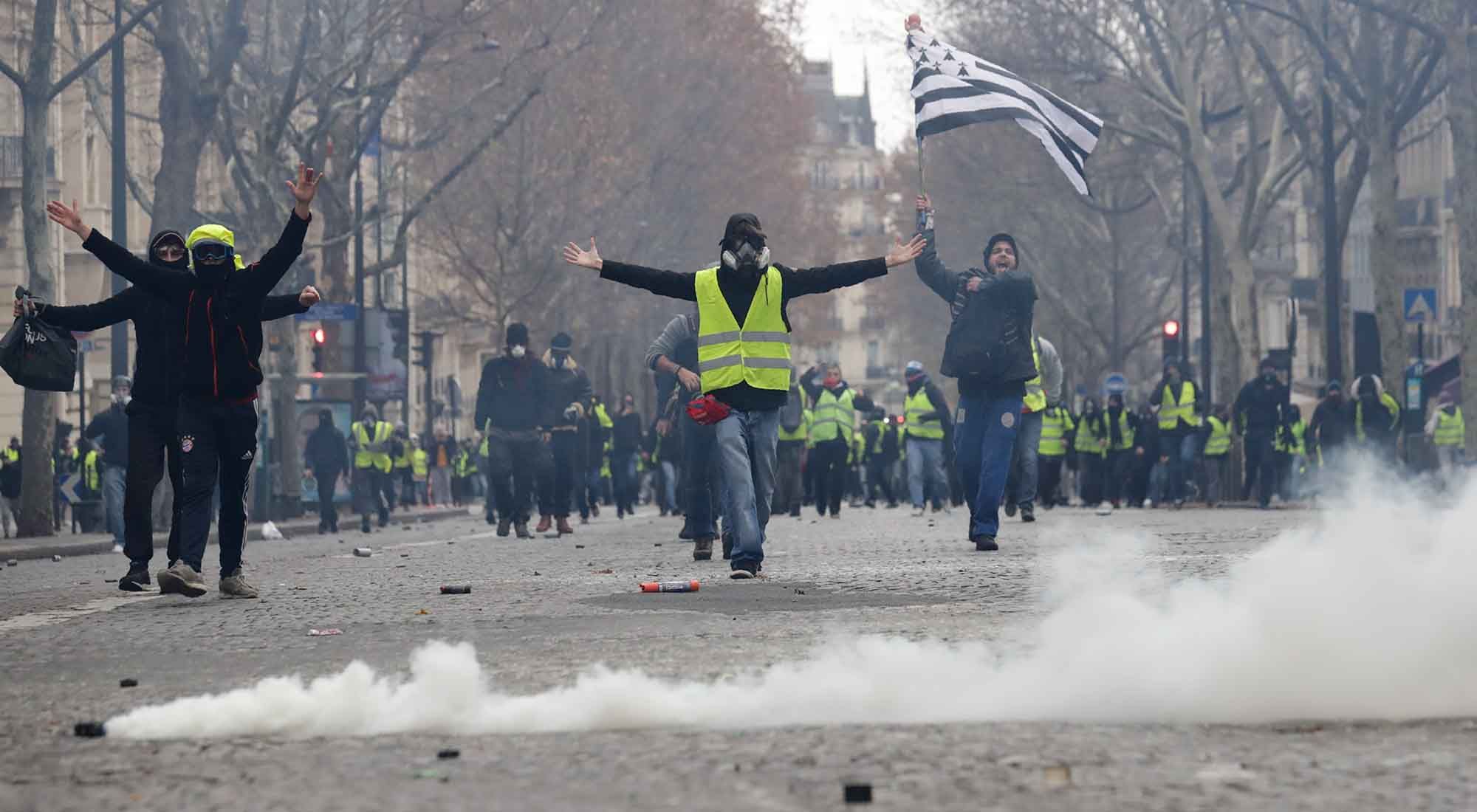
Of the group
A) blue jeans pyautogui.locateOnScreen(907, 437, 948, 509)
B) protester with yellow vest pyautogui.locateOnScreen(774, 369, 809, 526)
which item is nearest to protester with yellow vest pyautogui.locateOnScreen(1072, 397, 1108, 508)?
blue jeans pyautogui.locateOnScreen(907, 437, 948, 509)

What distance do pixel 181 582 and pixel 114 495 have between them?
1224 cm

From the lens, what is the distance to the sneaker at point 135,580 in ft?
39.1

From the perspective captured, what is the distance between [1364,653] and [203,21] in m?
26.1

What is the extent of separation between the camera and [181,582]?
11.0 metres

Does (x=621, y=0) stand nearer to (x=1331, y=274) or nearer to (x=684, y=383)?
(x=1331, y=274)

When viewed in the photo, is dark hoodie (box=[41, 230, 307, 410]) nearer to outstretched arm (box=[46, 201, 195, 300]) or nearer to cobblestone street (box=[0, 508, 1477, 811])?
outstretched arm (box=[46, 201, 195, 300])

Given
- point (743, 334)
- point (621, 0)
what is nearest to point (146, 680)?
point (743, 334)

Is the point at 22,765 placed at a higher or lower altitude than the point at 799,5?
lower

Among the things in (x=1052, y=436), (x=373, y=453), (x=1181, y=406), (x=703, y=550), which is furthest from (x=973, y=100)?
(x=373, y=453)

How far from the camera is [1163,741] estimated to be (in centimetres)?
546

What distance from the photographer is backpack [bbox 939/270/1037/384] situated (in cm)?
1439

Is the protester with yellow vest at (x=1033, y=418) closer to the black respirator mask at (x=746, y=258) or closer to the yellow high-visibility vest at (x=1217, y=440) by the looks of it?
the black respirator mask at (x=746, y=258)

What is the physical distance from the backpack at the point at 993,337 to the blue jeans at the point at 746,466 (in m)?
2.74

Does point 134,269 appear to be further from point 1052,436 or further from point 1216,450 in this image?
point 1216,450
